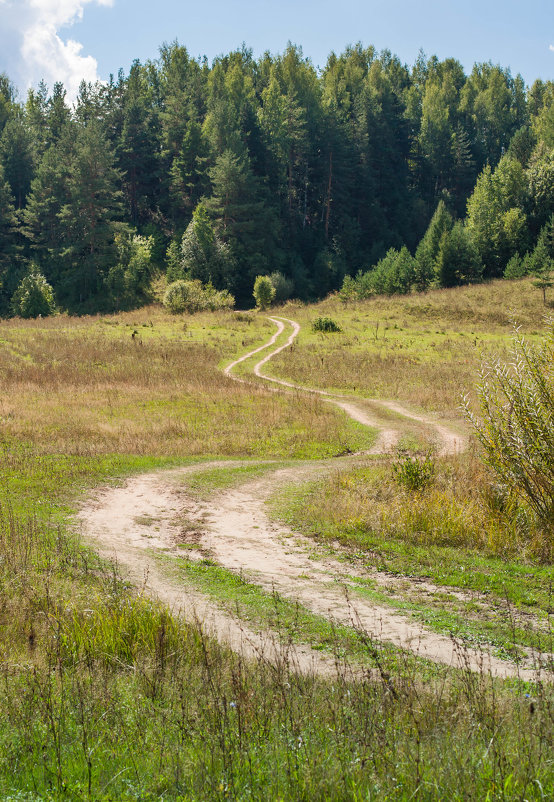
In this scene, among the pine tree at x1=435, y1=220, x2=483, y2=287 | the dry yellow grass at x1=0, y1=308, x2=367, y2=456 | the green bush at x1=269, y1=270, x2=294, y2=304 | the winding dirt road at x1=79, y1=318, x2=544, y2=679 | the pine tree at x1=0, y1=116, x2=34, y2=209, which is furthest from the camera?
the pine tree at x1=0, y1=116, x2=34, y2=209

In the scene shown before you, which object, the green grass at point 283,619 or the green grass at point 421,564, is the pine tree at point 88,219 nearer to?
the green grass at point 421,564

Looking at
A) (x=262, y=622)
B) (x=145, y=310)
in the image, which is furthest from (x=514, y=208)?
(x=262, y=622)

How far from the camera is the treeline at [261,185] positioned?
249ft

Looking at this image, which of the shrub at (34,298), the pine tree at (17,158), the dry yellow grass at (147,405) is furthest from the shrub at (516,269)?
the pine tree at (17,158)

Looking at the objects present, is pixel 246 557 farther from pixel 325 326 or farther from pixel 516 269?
pixel 516 269

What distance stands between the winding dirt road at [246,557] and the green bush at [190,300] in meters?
45.8

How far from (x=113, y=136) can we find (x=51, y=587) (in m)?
95.7

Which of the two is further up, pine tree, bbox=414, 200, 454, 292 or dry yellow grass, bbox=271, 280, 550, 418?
pine tree, bbox=414, 200, 454, 292

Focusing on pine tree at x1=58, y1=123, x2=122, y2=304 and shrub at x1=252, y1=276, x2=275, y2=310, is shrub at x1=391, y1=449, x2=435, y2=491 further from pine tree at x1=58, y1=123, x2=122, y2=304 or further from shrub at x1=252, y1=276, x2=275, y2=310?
pine tree at x1=58, y1=123, x2=122, y2=304

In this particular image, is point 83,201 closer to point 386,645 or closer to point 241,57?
point 241,57

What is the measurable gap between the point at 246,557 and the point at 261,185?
264ft

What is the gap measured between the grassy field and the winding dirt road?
33 cm

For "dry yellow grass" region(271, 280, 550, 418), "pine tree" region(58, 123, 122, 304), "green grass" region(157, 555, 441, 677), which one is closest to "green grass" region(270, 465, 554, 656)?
"green grass" region(157, 555, 441, 677)

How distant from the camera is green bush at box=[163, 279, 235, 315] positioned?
2486 inches
